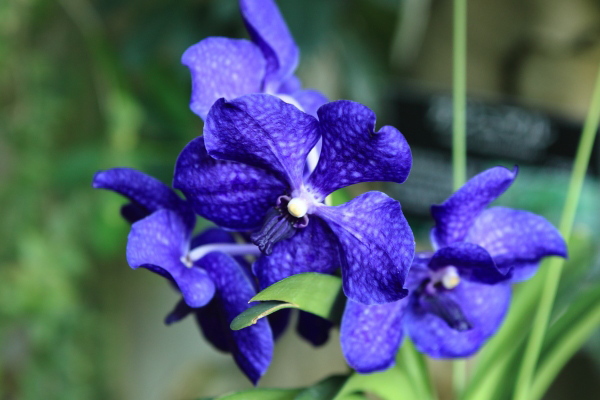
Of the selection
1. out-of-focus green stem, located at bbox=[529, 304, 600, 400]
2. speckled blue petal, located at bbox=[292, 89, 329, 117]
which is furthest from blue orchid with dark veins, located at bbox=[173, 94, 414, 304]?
out-of-focus green stem, located at bbox=[529, 304, 600, 400]

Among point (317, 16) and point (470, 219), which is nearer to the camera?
point (470, 219)

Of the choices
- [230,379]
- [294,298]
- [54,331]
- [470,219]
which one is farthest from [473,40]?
[54,331]

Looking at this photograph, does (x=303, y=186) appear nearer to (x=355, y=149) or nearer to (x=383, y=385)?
(x=355, y=149)

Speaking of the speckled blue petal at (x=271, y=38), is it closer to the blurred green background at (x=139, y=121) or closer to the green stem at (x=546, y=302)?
the green stem at (x=546, y=302)

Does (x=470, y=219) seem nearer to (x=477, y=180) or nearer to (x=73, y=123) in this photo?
(x=477, y=180)

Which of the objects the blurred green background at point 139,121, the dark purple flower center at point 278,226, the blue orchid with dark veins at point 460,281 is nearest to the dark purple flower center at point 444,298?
the blue orchid with dark veins at point 460,281

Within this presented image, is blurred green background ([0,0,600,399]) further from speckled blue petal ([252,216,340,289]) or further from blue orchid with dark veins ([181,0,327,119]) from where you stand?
speckled blue petal ([252,216,340,289])
